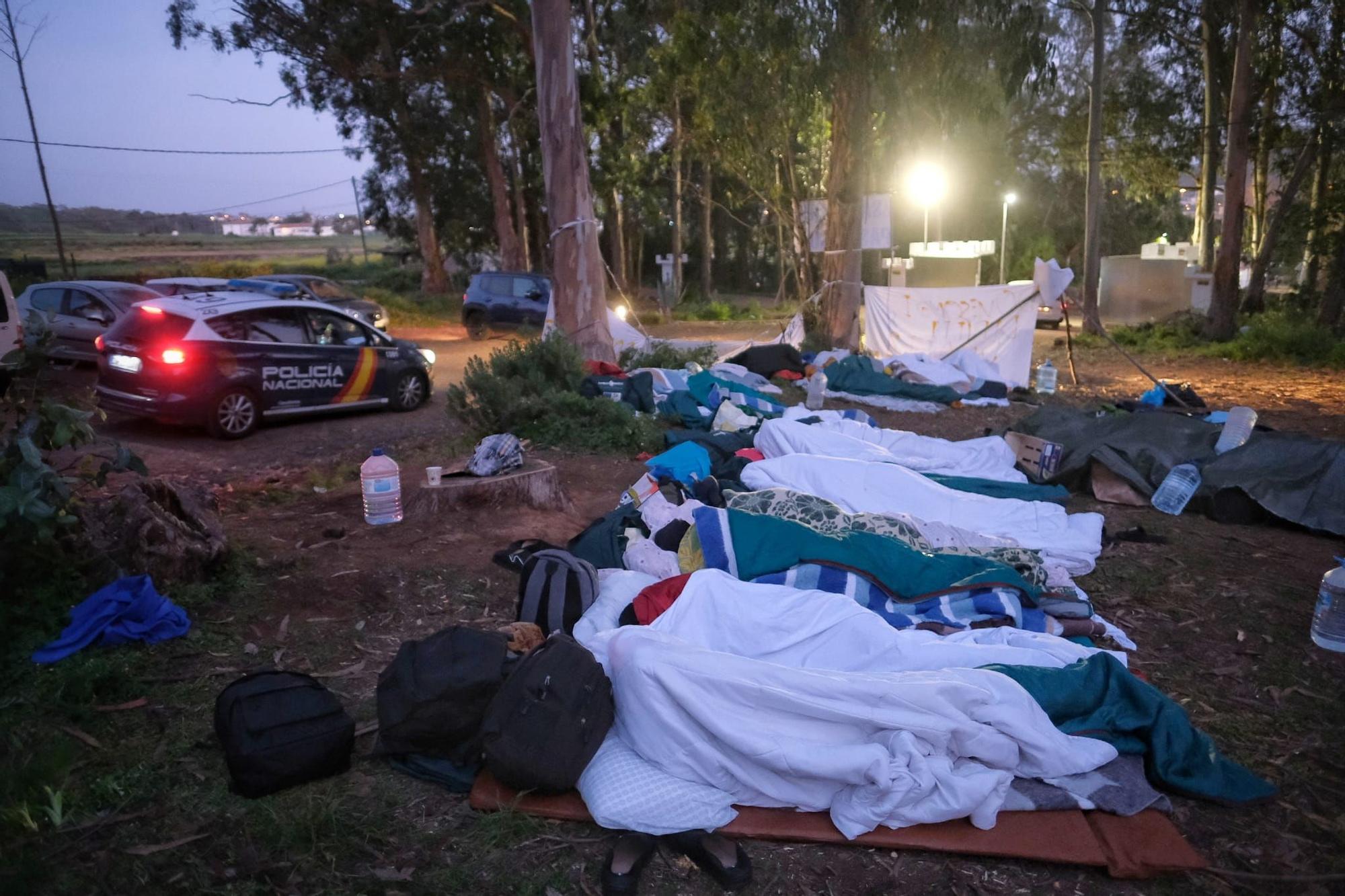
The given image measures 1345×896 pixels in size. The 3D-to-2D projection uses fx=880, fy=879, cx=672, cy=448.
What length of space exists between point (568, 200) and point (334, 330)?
416 centimetres

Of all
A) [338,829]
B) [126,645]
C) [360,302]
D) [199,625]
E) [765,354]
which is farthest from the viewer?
[360,302]

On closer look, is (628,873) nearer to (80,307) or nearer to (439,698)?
(439,698)

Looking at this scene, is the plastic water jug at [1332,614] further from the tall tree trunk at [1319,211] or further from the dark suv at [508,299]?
the tall tree trunk at [1319,211]

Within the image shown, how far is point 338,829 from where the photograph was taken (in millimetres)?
3059

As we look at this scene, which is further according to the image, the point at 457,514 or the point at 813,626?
the point at 457,514

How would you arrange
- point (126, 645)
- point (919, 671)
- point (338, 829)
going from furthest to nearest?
point (126, 645) < point (919, 671) < point (338, 829)

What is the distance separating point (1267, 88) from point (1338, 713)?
21004 mm

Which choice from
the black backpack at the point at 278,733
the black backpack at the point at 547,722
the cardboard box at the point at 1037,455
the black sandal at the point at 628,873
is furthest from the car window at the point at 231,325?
the black sandal at the point at 628,873

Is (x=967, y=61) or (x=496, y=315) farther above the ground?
(x=967, y=61)

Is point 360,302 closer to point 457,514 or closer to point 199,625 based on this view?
point 457,514

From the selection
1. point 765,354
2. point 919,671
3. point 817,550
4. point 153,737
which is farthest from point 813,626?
point 765,354

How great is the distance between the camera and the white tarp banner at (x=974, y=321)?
13219mm

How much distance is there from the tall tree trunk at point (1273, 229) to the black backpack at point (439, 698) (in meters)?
20.6

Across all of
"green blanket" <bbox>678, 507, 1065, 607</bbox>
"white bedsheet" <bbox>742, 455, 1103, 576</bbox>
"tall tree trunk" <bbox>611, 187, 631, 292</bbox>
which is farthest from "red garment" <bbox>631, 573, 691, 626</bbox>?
"tall tree trunk" <bbox>611, 187, 631, 292</bbox>
